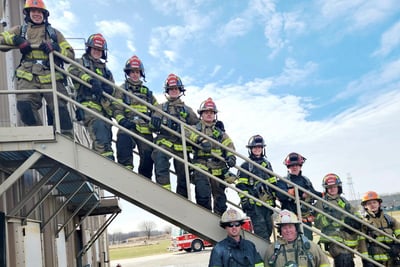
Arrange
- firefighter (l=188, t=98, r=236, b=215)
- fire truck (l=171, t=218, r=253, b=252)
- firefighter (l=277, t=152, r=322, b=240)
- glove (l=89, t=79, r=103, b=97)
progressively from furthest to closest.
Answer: fire truck (l=171, t=218, r=253, b=252) → firefighter (l=277, t=152, r=322, b=240) → firefighter (l=188, t=98, r=236, b=215) → glove (l=89, t=79, r=103, b=97)

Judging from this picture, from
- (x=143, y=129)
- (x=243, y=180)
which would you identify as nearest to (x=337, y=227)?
(x=243, y=180)

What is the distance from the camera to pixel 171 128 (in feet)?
18.9

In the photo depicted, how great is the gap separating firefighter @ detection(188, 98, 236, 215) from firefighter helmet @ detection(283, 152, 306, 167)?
80 centimetres

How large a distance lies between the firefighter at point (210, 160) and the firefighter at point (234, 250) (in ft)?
2.73

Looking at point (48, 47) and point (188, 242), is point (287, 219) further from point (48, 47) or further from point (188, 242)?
point (188, 242)

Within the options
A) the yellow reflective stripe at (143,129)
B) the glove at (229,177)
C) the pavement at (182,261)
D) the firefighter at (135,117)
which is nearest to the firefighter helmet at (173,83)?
the firefighter at (135,117)

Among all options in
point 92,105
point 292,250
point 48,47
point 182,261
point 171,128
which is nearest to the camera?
point 292,250

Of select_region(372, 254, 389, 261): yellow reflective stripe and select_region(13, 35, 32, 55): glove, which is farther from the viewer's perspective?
select_region(372, 254, 389, 261): yellow reflective stripe

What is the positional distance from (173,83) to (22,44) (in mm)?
1907

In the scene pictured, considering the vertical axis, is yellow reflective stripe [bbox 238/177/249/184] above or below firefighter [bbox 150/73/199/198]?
below

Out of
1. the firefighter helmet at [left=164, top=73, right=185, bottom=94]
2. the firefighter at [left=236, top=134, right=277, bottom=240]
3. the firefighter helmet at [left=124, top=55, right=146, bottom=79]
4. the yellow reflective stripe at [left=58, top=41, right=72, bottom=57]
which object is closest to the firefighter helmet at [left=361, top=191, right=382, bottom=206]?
the firefighter at [left=236, top=134, right=277, bottom=240]

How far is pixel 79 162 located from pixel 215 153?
5.57 ft

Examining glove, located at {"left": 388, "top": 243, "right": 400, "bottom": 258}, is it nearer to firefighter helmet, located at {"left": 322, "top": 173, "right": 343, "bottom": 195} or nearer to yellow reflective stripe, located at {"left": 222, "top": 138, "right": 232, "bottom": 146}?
firefighter helmet, located at {"left": 322, "top": 173, "right": 343, "bottom": 195}

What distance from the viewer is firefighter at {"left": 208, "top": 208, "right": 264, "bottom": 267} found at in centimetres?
472
